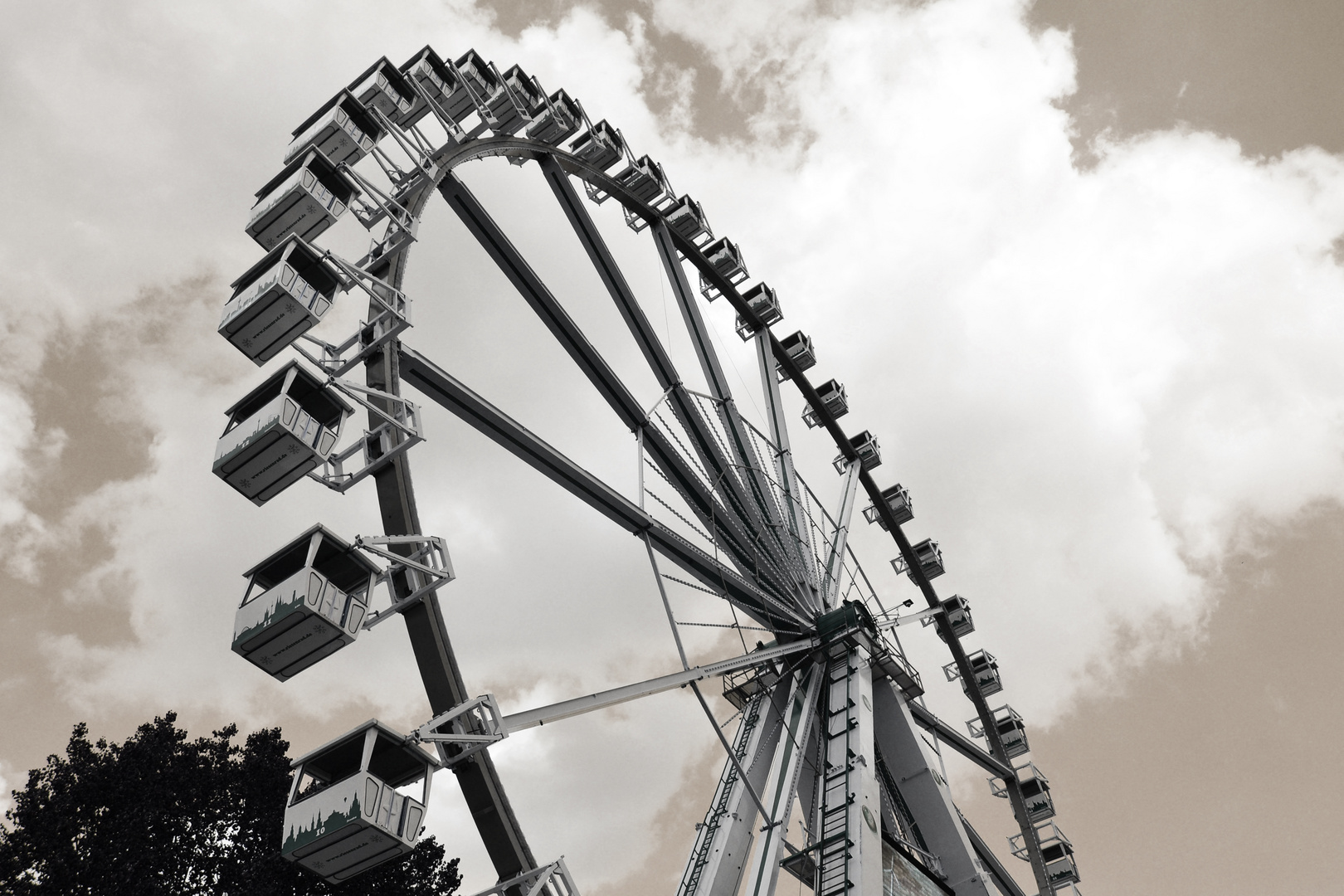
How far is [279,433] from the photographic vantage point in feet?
35.8

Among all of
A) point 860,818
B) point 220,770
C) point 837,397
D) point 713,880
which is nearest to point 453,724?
point 713,880

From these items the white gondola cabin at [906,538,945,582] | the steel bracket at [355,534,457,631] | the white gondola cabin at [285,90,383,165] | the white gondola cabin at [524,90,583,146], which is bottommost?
the steel bracket at [355,534,457,631]

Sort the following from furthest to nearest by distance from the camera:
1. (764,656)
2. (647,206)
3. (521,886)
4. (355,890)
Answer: (647,206) < (355,890) < (764,656) < (521,886)

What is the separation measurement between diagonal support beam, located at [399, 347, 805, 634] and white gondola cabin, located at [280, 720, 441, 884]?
4468mm

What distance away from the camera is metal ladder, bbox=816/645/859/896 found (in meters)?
13.0

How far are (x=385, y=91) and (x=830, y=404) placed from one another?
45.6ft

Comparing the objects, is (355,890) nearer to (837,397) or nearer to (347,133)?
(347,133)

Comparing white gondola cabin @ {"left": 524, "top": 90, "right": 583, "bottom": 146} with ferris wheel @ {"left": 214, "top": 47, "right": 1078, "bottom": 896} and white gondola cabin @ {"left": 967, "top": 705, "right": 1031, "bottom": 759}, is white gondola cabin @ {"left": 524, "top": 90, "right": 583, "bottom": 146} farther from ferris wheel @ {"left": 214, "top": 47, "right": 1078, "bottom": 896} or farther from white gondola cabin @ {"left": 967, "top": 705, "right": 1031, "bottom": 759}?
white gondola cabin @ {"left": 967, "top": 705, "right": 1031, "bottom": 759}

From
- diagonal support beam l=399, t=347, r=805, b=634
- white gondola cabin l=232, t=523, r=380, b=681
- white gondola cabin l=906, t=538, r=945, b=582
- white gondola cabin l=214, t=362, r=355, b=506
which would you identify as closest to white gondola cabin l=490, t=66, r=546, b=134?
diagonal support beam l=399, t=347, r=805, b=634

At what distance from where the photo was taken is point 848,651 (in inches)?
695

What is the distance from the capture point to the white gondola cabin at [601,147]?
2030cm

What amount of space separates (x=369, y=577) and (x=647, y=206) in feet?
44.5

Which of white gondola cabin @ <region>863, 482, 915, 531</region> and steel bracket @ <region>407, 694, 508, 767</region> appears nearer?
steel bracket @ <region>407, 694, 508, 767</region>

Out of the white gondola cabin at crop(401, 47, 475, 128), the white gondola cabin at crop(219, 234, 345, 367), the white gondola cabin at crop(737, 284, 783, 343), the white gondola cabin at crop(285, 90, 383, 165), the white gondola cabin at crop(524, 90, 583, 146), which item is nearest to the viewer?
the white gondola cabin at crop(219, 234, 345, 367)
